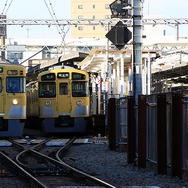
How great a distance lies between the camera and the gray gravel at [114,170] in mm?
8062

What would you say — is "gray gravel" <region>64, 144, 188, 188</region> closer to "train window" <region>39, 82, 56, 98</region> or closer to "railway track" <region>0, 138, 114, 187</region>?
"railway track" <region>0, 138, 114, 187</region>

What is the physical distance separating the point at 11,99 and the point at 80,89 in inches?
149

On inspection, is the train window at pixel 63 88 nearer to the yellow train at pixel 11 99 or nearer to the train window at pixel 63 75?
the train window at pixel 63 75

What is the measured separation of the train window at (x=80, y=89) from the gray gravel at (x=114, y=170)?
21.9 feet

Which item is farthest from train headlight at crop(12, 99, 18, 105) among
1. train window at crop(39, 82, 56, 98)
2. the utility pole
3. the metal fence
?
the metal fence

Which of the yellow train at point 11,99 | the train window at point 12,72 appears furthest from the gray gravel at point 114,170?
the train window at point 12,72

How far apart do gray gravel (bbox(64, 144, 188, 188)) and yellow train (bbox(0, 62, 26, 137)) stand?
4.38m

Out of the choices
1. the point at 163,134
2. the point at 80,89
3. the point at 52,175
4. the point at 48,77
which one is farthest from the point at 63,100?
the point at 163,134

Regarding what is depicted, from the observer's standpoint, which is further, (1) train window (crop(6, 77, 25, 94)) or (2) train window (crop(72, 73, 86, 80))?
(2) train window (crop(72, 73, 86, 80))

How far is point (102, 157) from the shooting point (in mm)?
12273

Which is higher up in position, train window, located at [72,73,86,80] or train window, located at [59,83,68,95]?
train window, located at [72,73,86,80]

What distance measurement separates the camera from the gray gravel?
8.06m

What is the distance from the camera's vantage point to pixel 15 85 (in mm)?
18500

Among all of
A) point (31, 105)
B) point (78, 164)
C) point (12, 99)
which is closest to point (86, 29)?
point (31, 105)
